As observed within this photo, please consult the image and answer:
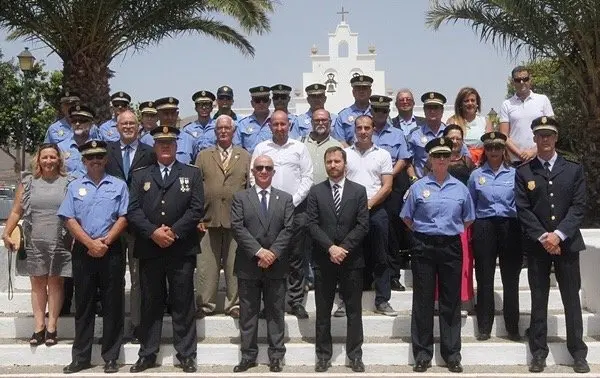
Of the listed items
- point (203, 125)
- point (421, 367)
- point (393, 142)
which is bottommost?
point (421, 367)

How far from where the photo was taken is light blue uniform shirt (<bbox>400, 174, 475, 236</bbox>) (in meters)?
6.83

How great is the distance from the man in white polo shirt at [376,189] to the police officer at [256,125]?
134 cm

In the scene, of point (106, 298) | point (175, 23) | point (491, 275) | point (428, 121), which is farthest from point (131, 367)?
point (175, 23)

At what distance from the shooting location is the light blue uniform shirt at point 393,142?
8.20 m

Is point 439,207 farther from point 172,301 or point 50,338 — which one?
point 50,338

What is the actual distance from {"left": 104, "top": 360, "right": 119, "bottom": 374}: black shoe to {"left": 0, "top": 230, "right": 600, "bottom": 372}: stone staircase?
0.28 m

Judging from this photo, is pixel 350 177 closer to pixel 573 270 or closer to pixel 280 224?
pixel 280 224

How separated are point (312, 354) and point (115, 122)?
Result: 357 centimetres

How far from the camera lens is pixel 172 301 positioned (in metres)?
7.01

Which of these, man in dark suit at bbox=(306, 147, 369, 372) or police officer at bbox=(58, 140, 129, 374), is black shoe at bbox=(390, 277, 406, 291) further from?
police officer at bbox=(58, 140, 129, 374)

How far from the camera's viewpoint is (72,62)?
42.1 feet

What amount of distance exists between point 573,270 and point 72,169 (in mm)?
5085

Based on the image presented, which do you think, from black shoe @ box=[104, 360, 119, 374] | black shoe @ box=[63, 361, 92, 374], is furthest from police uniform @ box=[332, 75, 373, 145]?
black shoe @ box=[63, 361, 92, 374]

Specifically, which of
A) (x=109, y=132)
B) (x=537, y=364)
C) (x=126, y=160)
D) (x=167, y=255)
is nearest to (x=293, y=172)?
(x=167, y=255)
